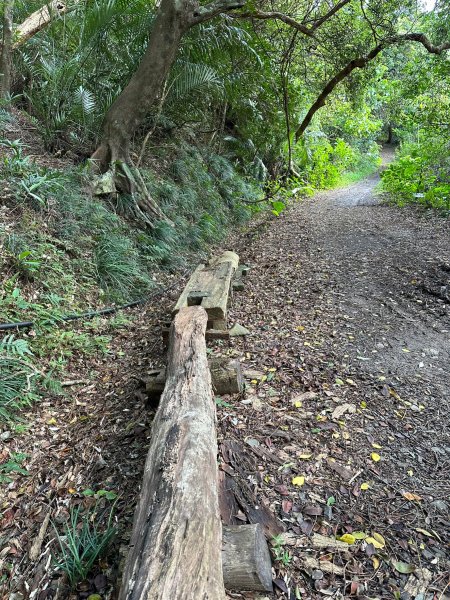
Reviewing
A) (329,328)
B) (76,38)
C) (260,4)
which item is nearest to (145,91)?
(76,38)

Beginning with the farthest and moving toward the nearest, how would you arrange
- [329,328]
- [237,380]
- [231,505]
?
1. [329,328]
2. [237,380]
3. [231,505]

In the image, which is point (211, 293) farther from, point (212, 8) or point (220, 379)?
point (212, 8)

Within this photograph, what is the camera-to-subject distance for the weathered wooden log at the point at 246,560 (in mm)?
1609

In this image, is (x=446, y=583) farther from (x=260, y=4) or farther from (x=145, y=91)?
(x=260, y=4)

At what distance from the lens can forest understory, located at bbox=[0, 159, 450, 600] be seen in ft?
5.98

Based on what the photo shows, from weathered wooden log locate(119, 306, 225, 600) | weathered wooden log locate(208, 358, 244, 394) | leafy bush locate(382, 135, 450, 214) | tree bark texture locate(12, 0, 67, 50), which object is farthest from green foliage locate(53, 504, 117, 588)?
leafy bush locate(382, 135, 450, 214)

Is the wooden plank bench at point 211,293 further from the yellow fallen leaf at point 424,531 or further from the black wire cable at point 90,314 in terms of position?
Result: the yellow fallen leaf at point 424,531

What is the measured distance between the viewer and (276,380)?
3152 millimetres

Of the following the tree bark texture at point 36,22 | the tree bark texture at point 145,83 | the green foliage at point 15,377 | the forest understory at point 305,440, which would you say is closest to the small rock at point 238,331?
the forest understory at point 305,440

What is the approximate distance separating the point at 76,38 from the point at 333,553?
768 cm

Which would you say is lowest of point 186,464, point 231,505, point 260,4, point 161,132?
point 231,505

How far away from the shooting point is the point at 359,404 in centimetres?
290

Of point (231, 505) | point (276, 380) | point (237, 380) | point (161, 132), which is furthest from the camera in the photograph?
point (161, 132)

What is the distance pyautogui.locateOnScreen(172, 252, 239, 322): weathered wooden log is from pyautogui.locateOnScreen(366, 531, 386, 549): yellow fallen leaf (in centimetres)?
206
